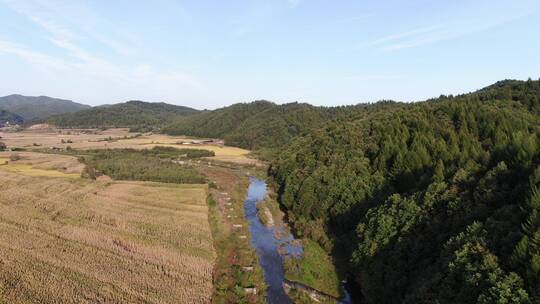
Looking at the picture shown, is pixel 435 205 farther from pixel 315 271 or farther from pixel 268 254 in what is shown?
pixel 268 254

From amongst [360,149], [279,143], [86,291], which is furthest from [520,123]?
[279,143]

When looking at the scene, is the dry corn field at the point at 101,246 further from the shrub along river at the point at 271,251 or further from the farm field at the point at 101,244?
the shrub along river at the point at 271,251

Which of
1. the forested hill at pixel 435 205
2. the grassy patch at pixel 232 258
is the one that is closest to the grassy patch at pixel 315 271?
the forested hill at pixel 435 205

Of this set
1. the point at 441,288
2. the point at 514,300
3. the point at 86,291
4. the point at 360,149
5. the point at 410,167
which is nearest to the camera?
the point at 514,300

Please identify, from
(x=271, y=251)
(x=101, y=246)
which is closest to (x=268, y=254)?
(x=271, y=251)

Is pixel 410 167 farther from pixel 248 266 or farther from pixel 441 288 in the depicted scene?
pixel 441 288

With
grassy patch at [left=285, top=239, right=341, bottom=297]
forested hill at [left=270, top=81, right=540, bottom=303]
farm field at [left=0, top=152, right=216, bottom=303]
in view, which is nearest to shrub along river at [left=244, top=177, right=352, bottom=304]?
grassy patch at [left=285, top=239, right=341, bottom=297]
